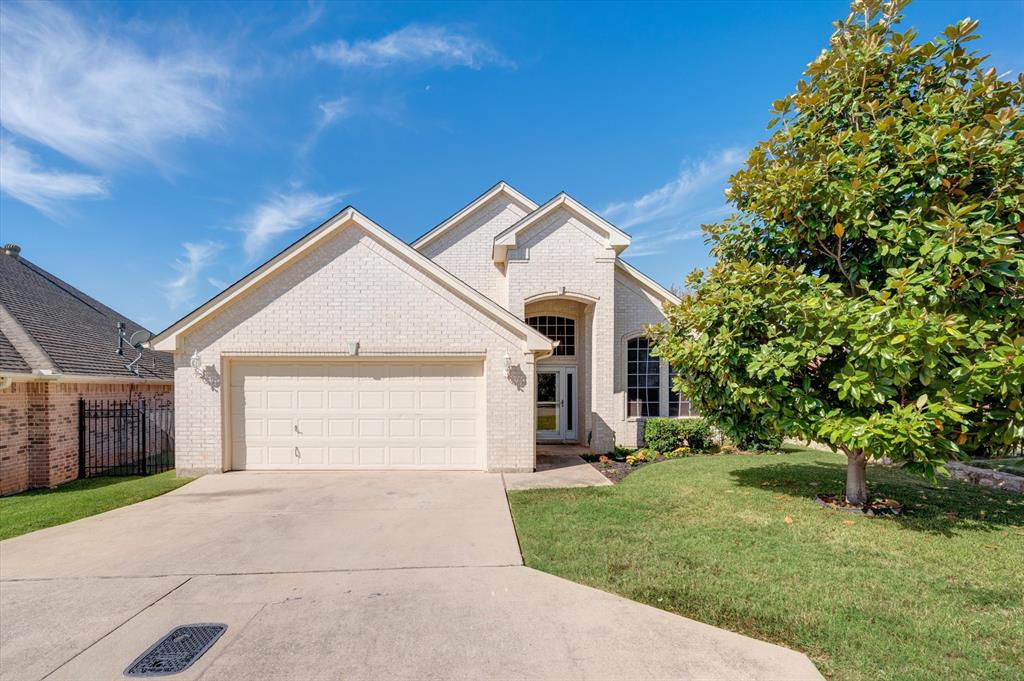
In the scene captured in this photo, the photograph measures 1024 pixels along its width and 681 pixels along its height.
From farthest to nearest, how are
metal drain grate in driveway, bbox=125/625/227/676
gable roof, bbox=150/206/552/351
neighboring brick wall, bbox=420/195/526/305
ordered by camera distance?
neighboring brick wall, bbox=420/195/526/305, gable roof, bbox=150/206/552/351, metal drain grate in driveway, bbox=125/625/227/676

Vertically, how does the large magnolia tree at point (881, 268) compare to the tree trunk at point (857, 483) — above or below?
above

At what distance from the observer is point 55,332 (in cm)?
1130

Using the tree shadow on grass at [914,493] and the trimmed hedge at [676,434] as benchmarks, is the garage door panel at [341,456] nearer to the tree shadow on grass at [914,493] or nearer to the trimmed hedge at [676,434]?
the trimmed hedge at [676,434]

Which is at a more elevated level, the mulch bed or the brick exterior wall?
the brick exterior wall

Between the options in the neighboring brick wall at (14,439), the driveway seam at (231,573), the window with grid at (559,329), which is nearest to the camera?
the driveway seam at (231,573)

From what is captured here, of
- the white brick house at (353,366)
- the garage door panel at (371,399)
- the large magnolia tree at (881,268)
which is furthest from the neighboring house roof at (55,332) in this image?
the large magnolia tree at (881,268)

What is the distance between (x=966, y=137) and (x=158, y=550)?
1090cm

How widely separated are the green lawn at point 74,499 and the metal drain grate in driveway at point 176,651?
15.6 feet

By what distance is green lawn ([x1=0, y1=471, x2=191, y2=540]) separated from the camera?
6645mm

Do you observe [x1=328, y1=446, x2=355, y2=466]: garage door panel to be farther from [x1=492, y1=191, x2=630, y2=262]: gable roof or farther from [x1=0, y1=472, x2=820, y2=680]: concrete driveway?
[x1=492, y1=191, x2=630, y2=262]: gable roof

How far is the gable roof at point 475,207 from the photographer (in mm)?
14633

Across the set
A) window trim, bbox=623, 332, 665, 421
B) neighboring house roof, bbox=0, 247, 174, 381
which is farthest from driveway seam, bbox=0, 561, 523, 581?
window trim, bbox=623, 332, 665, 421

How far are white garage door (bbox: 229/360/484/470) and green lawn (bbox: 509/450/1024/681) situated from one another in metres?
2.66

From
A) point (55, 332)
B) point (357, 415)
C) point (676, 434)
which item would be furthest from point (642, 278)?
point (55, 332)
